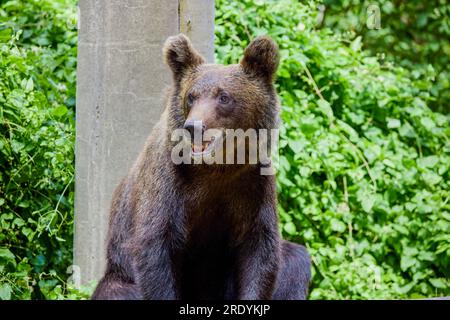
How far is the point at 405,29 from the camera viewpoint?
1259cm

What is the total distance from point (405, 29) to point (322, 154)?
205 inches

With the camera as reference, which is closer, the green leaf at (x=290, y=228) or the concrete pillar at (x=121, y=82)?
the concrete pillar at (x=121, y=82)

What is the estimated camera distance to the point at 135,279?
5293 mm

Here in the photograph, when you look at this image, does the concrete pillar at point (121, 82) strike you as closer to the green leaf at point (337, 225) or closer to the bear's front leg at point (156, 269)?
the bear's front leg at point (156, 269)

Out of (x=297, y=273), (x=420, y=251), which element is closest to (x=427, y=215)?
(x=420, y=251)

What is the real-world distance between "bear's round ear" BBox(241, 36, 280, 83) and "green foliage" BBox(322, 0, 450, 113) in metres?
6.67

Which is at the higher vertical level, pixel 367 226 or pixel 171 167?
pixel 171 167

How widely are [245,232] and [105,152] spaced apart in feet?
4.68

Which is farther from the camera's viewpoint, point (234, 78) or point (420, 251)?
point (420, 251)

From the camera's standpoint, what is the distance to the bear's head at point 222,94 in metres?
4.91

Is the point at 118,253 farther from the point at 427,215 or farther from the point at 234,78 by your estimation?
the point at 427,215

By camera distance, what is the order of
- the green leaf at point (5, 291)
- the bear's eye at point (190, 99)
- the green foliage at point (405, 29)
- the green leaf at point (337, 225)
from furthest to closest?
the green foliage at point (405, 29), the green leaf at point (337, 225), the green leaf at point (5, 291), the bear's eye at point (190, 99)

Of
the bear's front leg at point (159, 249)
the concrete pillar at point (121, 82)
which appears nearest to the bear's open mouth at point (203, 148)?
the bear's front leg at point (159, 249)

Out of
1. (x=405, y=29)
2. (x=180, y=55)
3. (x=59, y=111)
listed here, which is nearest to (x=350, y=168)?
(x=59, y=111)
